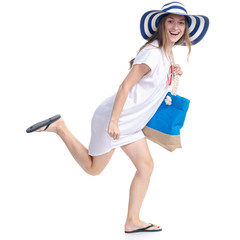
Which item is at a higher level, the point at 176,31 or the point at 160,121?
the point at 176,31

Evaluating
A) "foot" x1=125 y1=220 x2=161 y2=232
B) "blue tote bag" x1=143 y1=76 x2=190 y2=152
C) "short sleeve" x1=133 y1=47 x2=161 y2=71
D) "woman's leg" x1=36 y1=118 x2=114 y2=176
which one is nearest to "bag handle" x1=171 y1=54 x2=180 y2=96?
"blue tote bag" x1=143 y1=76 x2=190 y2=152

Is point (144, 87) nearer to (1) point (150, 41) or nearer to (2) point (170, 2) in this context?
(1) point (150, 41)

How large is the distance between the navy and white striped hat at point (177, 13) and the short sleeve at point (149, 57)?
0.78 feet

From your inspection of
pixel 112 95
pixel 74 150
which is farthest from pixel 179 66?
pixel 74 150

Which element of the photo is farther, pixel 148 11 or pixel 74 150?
pixel 74 150

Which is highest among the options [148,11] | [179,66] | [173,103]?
[148,11]

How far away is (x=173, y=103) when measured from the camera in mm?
3838

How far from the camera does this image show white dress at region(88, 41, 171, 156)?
11.9 feet

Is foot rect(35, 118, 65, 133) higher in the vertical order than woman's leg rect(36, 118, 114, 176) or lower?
higher

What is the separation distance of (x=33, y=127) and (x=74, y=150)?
0.37 meters

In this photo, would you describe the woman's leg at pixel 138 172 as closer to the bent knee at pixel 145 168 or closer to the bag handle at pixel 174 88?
the bent knee at pixel 145 168

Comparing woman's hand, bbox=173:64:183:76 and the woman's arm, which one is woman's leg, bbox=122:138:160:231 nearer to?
the woman's arm

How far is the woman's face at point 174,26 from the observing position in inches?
144

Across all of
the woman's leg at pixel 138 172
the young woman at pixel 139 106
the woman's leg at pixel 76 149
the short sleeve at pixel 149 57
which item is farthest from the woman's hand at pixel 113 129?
the short sleeve at pixel 149 57
